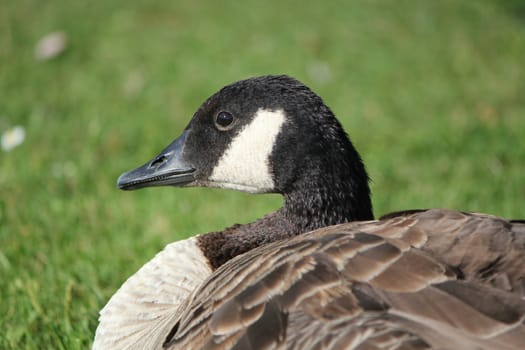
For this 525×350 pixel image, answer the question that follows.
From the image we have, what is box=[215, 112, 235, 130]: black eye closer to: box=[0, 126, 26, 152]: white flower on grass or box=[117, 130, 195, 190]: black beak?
box=[117, 130, 195, 190]: black beak

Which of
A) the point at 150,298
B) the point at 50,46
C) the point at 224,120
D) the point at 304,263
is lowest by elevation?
the point at 150,298

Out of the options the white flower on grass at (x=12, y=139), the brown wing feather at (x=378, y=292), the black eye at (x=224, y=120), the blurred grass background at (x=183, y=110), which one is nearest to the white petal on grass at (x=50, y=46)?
the blurred grass background at (x=183, y=110)

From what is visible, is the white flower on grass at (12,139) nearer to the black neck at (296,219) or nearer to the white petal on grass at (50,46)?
the white petal on grass at (50,46)

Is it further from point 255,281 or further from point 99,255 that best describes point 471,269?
point 99,255

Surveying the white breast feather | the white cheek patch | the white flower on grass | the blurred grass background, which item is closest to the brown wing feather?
the white breast feather

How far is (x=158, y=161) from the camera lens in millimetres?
3307

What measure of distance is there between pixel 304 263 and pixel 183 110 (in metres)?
4.75

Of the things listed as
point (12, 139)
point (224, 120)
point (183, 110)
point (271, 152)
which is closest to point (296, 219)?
point (271, 152)

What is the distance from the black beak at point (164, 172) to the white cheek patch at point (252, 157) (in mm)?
141

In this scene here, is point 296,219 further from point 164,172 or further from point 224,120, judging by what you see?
point 164,172

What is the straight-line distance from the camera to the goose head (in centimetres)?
292

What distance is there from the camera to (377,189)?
540cm

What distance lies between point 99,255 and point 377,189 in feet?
7.39

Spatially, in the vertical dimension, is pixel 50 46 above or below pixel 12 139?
above
